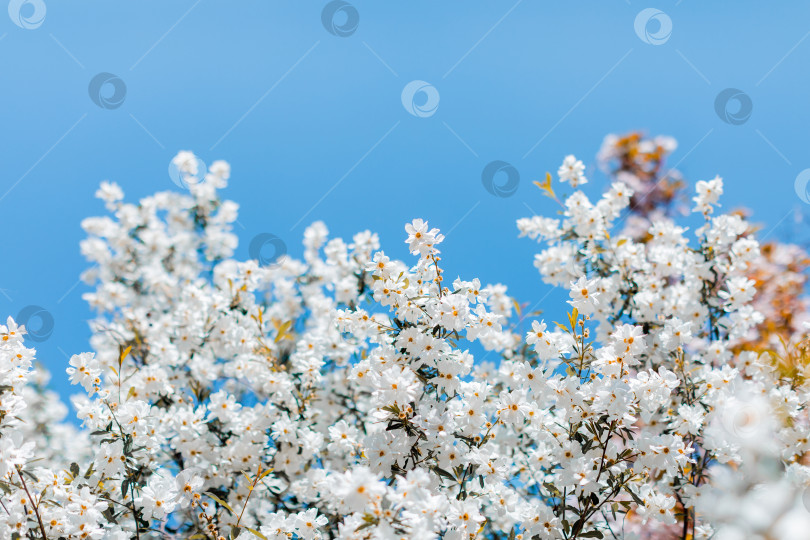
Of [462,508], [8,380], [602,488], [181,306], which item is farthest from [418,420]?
[181,306]

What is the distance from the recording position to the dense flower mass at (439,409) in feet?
8.37

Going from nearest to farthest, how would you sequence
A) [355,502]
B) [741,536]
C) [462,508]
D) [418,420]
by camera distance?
1. [741,536]
2. [355,502]
3. [462,508]
4. [418,420]

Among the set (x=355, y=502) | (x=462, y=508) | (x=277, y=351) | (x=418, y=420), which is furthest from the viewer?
(x=277, y=351)

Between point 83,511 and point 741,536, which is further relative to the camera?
point 83,511

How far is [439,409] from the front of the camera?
2670 mm

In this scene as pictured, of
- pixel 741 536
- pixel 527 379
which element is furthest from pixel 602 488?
pixel 741 536

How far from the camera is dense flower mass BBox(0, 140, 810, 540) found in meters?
2.55

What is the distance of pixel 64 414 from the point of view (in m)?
7.02

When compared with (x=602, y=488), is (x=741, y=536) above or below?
below

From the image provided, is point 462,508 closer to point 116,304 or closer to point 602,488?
point 602,488

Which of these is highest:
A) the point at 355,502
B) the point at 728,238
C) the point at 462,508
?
the point at 728,238

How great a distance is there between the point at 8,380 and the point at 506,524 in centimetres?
324

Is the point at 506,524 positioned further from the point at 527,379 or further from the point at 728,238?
the point at 728,238

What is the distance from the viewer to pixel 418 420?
8.38ft
